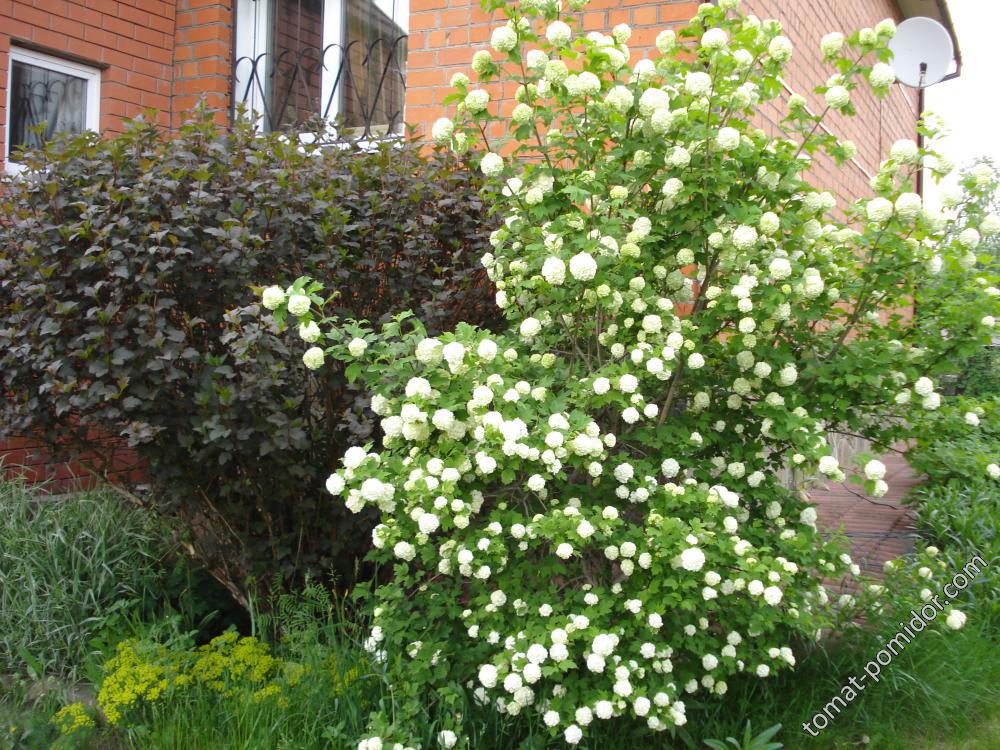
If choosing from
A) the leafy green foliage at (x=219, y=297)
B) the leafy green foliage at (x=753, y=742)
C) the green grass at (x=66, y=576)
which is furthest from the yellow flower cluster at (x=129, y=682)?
the leafy green foliage at (x=753, y=742)

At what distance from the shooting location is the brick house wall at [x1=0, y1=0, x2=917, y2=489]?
14.6 feet

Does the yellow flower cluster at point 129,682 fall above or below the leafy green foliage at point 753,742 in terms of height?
below

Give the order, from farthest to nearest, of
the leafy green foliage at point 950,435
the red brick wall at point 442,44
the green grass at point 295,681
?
the red brick wall at point 442,44 → the leafy green foliage at point 950,435 → the green grass at point 295,681

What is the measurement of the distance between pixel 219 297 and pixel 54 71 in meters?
3.21

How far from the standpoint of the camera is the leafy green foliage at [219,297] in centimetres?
297

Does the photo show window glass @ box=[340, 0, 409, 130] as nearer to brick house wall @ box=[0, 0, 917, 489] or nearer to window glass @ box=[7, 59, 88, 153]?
brick house wall @ box=[0, 0, 917, 489]

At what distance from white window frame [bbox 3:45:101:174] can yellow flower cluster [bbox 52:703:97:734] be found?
10.9ft

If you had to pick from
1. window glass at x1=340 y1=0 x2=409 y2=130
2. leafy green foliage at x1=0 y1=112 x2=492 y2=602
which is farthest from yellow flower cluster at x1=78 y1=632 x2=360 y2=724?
window glass at x1=340 y1=0 x2=409 y2=130

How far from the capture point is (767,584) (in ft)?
7.86

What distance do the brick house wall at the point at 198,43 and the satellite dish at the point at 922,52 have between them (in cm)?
160

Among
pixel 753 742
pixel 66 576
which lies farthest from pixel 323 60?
pixel 753 742

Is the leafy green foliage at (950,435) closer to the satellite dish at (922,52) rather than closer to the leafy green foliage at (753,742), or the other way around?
the leafy green foliage at (753,742)

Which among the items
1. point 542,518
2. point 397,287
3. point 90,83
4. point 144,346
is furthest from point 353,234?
point 90,83

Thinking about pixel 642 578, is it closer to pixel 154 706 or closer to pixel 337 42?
pixel 154 706
